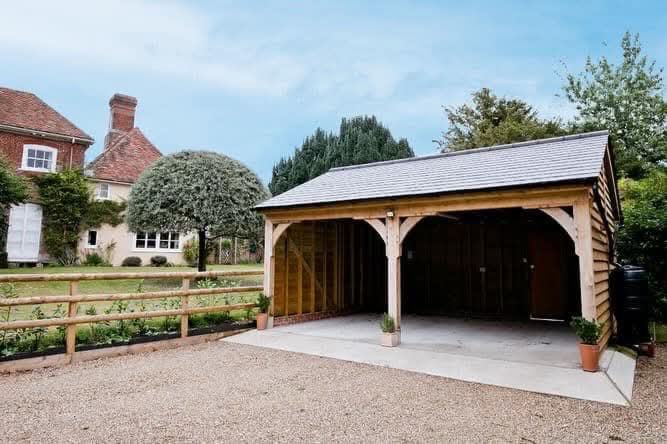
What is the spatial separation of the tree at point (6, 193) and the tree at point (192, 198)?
6672mm

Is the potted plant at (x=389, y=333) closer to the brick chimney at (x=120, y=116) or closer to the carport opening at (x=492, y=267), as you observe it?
the carport opening at (x=492, y=267)

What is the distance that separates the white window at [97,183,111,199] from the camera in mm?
18531

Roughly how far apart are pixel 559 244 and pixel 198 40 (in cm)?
983

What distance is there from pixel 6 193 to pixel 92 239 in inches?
168

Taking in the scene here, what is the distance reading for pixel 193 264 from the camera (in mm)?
19734

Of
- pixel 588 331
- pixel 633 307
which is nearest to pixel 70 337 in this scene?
pixel 588 331

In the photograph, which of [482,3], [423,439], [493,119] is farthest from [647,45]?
[423,439]

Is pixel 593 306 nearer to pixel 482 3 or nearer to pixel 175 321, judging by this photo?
pixel 175 321

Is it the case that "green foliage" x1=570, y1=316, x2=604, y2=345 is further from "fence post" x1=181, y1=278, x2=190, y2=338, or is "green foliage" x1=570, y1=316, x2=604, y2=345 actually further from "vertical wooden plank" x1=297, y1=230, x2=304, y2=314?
"fence post" x1=181, y1=278, x2=190, y2=338

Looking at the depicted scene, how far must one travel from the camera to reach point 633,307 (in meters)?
5.51

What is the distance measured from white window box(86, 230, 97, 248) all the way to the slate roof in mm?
13876

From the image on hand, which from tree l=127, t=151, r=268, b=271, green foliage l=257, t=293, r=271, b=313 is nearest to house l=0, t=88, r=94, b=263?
tree l=127, t=151, r=268, b=271

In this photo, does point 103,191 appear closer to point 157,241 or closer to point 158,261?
point 157,241

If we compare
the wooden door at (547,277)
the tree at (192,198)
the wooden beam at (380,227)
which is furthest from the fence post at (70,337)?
the wooden door at (547,277)
